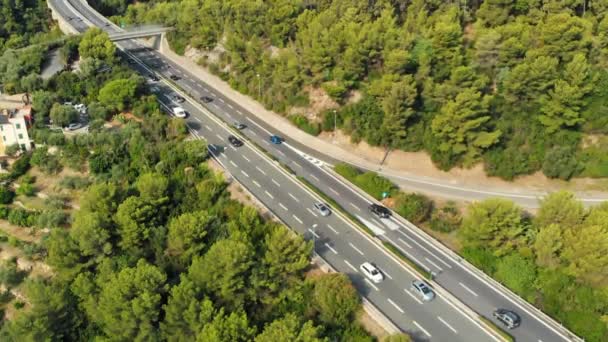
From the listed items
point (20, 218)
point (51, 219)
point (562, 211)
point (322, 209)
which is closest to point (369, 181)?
point (322, 209)


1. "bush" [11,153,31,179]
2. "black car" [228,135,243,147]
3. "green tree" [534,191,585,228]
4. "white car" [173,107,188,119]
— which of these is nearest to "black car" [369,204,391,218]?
"green tree" [534,191,585,228]

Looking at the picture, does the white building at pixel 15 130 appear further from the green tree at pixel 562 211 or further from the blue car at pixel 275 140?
the green tree at pixel 562 211

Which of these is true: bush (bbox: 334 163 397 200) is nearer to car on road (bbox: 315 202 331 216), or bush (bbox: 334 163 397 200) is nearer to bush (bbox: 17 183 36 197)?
car on road (bbox: 315 202 331 216)

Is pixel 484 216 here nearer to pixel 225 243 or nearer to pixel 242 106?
pixel 225 243

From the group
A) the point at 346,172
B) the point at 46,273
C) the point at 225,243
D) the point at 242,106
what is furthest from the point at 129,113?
the point at 225,243

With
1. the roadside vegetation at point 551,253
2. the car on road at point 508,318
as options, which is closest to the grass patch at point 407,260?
the roadside vegetation at point 551,253
